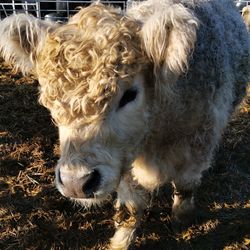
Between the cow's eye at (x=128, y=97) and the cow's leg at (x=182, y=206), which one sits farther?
the cow's leg at (x=182, y=206)

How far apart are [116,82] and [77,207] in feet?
6.08

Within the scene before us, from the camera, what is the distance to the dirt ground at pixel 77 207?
3.74 m

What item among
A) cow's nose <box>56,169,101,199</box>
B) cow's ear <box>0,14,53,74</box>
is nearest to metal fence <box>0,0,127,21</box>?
cow's ear <box>0,14,53,74</box>

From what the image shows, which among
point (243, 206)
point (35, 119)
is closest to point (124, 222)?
point (243, 206)

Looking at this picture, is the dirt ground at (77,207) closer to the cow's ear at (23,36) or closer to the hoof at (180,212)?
the hoof at (180,212)

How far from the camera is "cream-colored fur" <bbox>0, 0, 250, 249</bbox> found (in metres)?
2.36

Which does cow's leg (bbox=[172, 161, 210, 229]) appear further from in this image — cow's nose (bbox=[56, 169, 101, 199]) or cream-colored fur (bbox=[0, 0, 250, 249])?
cow's nose (bbox=[56, 169, 101, 199])

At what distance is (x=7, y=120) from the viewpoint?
5.05 metres

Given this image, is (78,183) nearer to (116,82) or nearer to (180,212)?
(116,82)

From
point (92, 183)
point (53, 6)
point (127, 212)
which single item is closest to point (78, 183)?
point (92, 183)

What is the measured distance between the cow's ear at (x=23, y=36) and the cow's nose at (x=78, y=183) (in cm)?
77

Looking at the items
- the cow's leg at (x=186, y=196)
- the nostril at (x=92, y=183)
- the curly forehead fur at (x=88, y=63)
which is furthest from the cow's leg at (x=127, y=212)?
the curly forehead fur at (x=88, y=63)

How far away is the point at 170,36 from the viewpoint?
2.47 meters

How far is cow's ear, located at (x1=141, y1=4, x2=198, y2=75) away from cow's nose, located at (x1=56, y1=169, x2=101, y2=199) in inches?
27.9
